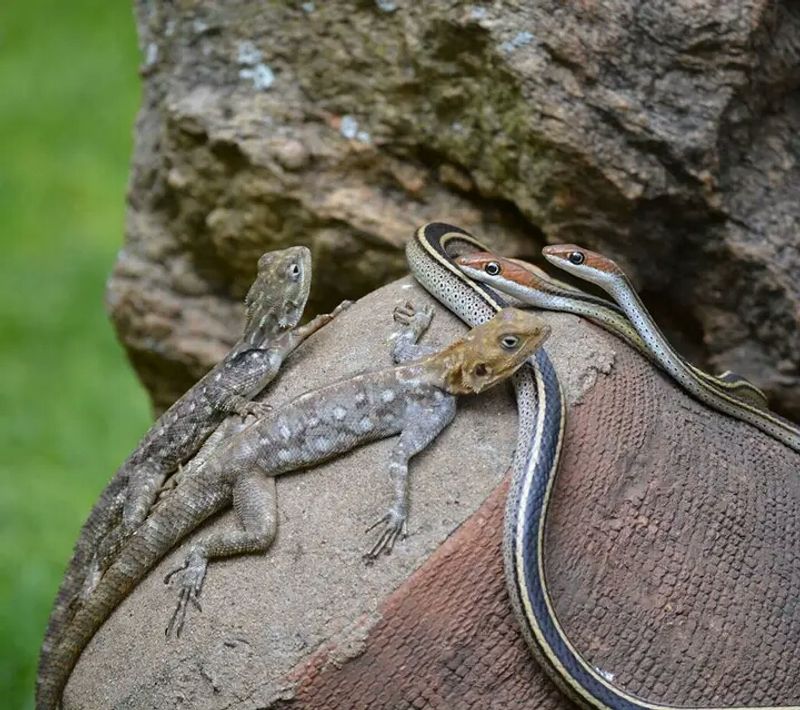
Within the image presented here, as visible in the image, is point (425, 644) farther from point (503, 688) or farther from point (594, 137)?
point (594, 137)

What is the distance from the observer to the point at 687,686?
13.6 feet

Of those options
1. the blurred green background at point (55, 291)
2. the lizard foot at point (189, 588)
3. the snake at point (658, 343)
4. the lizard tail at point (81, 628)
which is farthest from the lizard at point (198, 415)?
the blurred green background at point (55, 291)

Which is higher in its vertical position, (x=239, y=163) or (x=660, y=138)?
(x=660, y=138)

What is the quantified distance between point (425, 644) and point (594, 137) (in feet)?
9.23

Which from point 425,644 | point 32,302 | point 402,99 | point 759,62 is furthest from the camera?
point 32,302

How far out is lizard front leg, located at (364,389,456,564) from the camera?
407cm

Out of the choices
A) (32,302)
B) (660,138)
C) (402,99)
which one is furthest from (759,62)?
(32,302)

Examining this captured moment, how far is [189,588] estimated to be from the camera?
4.32 m

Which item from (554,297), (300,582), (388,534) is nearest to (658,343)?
(554,297)

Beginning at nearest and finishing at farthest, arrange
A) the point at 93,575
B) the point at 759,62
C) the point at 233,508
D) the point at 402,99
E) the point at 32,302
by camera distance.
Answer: the point at 233,508, the point at 93,575, the point at 759,62, the point at 402,99, the point at 32,302

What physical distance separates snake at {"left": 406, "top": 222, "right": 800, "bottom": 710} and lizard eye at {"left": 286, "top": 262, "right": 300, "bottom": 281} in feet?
4.17

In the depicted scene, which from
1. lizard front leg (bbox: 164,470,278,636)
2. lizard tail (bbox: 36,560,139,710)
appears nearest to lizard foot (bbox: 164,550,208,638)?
lizard front leg (bbox: 164,470,278,636)

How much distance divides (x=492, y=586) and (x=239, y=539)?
3.26 feet

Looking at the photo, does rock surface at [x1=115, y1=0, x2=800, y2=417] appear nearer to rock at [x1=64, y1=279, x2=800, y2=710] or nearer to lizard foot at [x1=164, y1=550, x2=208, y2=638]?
rock at [x1=64, y1=279, x2=800, y2=710]
